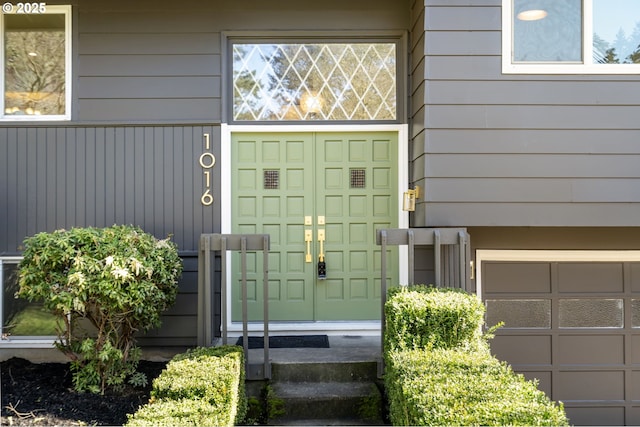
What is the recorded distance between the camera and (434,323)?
2.95m

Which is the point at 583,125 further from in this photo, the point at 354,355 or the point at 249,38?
the point at 249,38

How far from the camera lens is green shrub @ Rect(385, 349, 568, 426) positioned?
1.99m

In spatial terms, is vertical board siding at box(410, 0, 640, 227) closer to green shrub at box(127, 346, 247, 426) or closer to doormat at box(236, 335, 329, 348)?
Result: doormat at box(236, 335, 329, 348)

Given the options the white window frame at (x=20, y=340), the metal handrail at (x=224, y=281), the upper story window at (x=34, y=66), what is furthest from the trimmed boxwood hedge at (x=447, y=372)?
the upper story window at (x=34, y=66)

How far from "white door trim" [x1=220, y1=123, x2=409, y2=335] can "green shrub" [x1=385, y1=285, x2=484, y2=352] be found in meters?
1.32

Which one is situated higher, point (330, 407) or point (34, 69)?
point (34, 69)

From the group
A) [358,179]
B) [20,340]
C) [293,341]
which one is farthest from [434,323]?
[20,340]

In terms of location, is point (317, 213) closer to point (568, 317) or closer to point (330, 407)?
point (330, 407)

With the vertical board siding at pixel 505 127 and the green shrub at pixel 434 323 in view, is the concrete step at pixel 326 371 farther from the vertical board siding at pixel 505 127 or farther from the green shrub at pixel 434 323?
the vertical board siding at pixel 505 127

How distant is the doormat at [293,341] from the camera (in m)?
3.95

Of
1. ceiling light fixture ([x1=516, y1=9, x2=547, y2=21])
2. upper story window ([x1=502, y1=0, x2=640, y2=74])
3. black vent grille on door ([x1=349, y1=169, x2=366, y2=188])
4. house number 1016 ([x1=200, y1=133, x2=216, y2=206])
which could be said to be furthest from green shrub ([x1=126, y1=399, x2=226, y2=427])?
ceiling light fixture ([x1=516, y1=9, x2=547, y2=21])

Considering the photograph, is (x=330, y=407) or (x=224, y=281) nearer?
(x=330, y=407)

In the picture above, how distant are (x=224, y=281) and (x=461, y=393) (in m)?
1.84

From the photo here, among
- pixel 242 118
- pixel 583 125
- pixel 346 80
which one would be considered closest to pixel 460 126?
pixel 583 125
